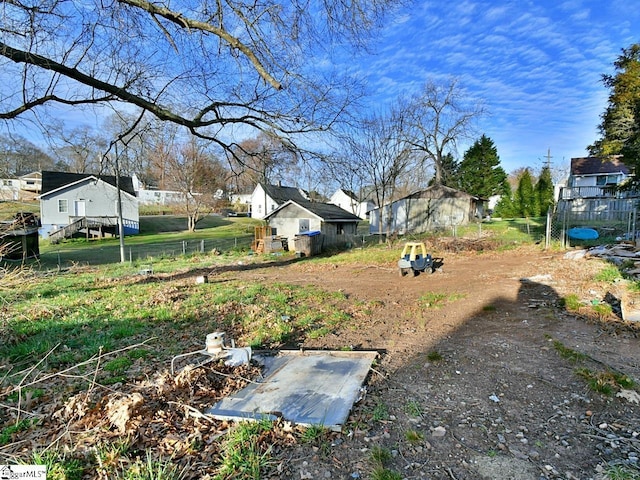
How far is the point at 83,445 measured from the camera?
8.65 feet

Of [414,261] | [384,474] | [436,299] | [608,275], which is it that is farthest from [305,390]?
[608,275]

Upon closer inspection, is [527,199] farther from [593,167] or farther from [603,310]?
[603,310]

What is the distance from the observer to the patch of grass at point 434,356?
4547mm

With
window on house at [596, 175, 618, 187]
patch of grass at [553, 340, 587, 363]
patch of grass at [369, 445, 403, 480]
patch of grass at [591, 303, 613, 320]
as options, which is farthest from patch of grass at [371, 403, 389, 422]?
window on house at [596, 175, 618, 187]

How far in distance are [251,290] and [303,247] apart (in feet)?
36.2

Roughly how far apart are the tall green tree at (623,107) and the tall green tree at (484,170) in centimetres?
2495

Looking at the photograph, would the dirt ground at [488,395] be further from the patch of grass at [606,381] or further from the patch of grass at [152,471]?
the patch of grass at [152,471]

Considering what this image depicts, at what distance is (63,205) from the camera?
3198 cm

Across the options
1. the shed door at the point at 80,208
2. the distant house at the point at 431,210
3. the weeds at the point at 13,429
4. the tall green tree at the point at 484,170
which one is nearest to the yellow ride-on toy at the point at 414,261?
the weeds at the point at 13,429

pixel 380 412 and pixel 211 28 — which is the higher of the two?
pixel 211 28

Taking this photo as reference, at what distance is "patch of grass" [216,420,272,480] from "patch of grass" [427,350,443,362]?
2.51 meters

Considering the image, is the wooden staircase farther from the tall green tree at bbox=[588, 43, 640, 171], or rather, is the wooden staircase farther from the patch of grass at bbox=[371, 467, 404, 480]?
the tall green tree at bbox=[588, 43, 640, 171]

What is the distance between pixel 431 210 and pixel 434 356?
2693cm

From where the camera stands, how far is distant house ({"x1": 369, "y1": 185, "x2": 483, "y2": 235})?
29188 millimetres
